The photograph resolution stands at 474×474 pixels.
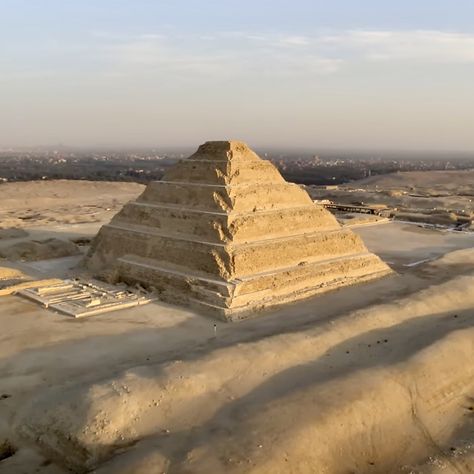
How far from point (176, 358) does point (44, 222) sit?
2964 cm

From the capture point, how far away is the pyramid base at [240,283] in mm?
16328

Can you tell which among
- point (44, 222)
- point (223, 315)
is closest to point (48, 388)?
point (223, 315)

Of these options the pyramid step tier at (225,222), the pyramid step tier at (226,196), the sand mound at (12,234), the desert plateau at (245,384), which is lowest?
the sand mound at (12,234)

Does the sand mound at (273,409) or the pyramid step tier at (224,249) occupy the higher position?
the pyramid step tier at (224,249)

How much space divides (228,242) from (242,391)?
7.62 metres

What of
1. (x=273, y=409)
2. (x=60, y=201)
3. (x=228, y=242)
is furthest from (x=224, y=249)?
(x=60, y=201)

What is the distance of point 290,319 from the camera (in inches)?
617

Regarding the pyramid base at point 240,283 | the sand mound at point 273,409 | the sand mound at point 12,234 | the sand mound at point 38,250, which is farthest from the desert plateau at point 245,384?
the sand mound at point 12,234

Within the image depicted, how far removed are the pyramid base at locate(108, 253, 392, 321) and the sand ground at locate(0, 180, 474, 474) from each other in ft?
2.17

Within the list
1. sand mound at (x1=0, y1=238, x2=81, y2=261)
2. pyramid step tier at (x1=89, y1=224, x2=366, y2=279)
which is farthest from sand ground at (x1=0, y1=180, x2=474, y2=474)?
sand mound at (x1=0, y1=238, x2=81, y2=261)

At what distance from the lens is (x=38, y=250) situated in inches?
995

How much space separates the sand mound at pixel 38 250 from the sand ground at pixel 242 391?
8.58 metres

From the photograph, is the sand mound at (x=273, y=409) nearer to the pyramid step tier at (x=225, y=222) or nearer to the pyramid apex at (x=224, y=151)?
the pyramid step tier at (x=225, y=222)

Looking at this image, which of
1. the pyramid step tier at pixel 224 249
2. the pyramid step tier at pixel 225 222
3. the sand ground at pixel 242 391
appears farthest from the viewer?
the pyramid step tier at pixel 225 222
